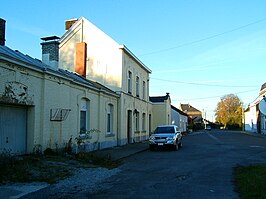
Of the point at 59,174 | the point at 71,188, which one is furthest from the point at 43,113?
the point at 71,188

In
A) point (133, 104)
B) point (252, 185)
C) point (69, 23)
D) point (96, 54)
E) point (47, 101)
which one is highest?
point (69, 23)

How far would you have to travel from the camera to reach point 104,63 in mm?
25062

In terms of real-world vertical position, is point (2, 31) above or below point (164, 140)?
above

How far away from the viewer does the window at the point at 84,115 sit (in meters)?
18.2

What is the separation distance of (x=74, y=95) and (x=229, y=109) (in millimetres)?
87512

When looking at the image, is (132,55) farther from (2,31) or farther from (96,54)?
(2,31)

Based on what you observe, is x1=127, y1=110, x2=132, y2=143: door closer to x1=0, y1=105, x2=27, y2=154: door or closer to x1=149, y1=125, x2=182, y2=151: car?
x1=149, y1=125, x2=182, y2=151: car

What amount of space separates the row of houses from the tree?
65.7 meters

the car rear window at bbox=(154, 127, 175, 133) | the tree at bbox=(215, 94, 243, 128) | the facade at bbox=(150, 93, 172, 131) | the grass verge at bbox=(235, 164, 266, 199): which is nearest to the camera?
the grass verge at bbox=(235, 164, 266, 199)

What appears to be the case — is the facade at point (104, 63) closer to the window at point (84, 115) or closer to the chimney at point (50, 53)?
the window at point (84, 115)

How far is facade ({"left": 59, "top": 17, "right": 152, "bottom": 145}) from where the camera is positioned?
24.6 m

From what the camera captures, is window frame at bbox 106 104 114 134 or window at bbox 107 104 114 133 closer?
window frame at bbox 106 104 114 134

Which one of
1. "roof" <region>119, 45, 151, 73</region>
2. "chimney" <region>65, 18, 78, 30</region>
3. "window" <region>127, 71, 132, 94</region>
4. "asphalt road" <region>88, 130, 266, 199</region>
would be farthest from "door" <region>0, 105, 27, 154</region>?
"chimney" <region>65, 18, 78, 30</region>

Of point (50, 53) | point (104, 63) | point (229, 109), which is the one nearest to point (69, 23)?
point (104, 63)
